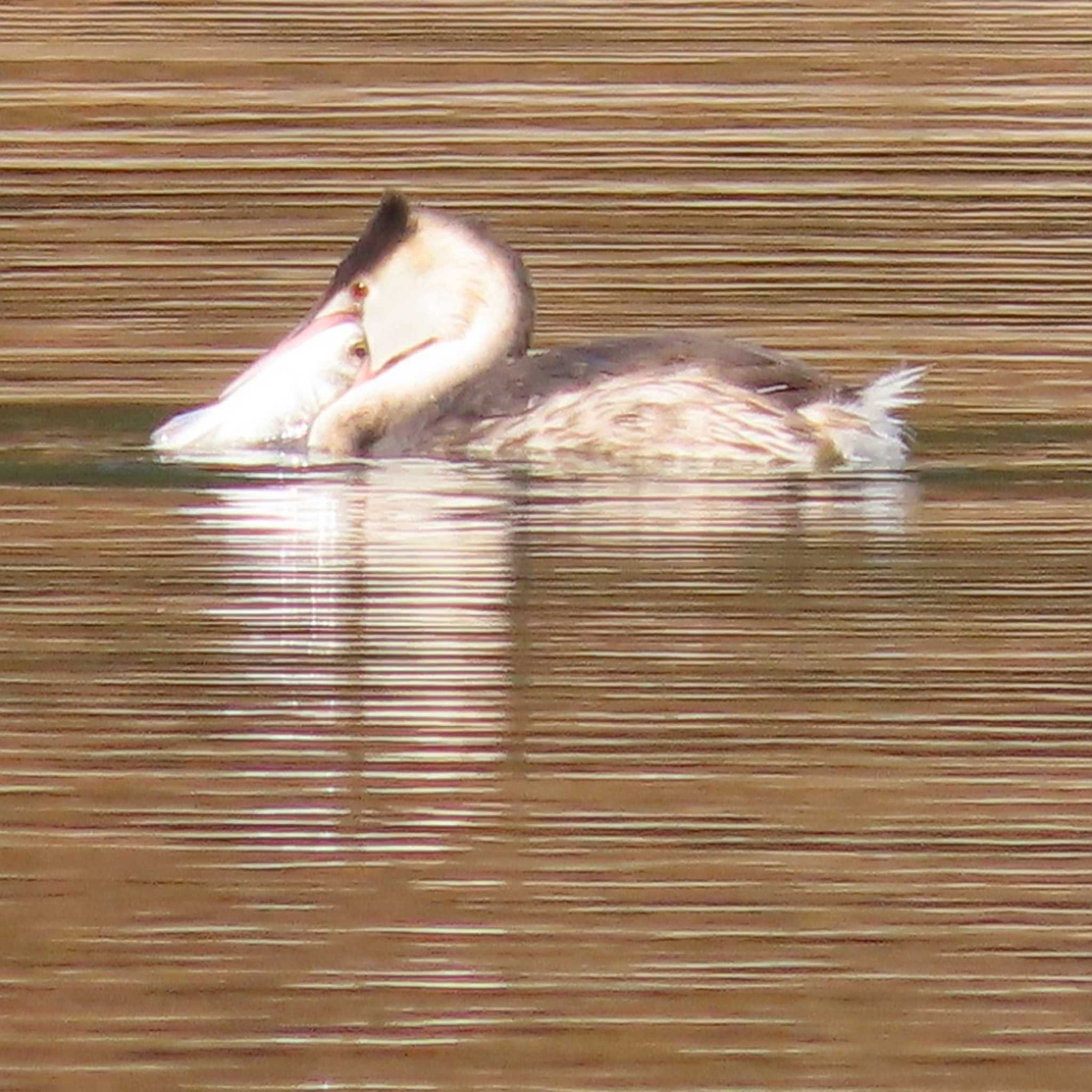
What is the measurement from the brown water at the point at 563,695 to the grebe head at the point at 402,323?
0.34 meters

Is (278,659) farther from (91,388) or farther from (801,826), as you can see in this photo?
(91,388)

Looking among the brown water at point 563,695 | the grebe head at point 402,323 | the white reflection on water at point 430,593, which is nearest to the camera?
the brown water at point 563,695

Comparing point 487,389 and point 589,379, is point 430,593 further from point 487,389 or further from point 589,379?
point 487,389

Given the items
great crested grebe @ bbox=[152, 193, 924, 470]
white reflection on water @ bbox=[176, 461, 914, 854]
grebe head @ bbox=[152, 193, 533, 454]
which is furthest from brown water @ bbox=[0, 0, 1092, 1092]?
grebe head @ bbox=[152, 193, 533, 454]

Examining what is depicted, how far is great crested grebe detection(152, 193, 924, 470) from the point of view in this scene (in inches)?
366

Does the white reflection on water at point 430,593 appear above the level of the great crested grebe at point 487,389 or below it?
below

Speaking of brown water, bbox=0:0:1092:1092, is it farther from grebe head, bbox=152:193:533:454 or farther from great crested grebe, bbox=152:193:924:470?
grebe head, bbox=152:193:533:454

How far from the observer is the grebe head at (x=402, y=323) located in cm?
1016

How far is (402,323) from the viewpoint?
10.5m

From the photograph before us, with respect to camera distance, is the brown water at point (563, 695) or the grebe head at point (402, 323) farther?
the grebe head at point (402, 323)

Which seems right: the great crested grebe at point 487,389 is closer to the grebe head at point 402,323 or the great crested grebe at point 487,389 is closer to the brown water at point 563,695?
the grebe head at point 402,323

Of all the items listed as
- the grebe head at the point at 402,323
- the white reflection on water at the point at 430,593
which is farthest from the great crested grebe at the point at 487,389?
the white reflection on water at the point at 430,593

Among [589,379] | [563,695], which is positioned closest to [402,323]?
[589,379]

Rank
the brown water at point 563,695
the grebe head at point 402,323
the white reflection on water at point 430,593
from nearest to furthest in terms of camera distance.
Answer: the brown water at point 563,695 < the white reflection on water at point 430,593 < the grebe head at point 402,323
